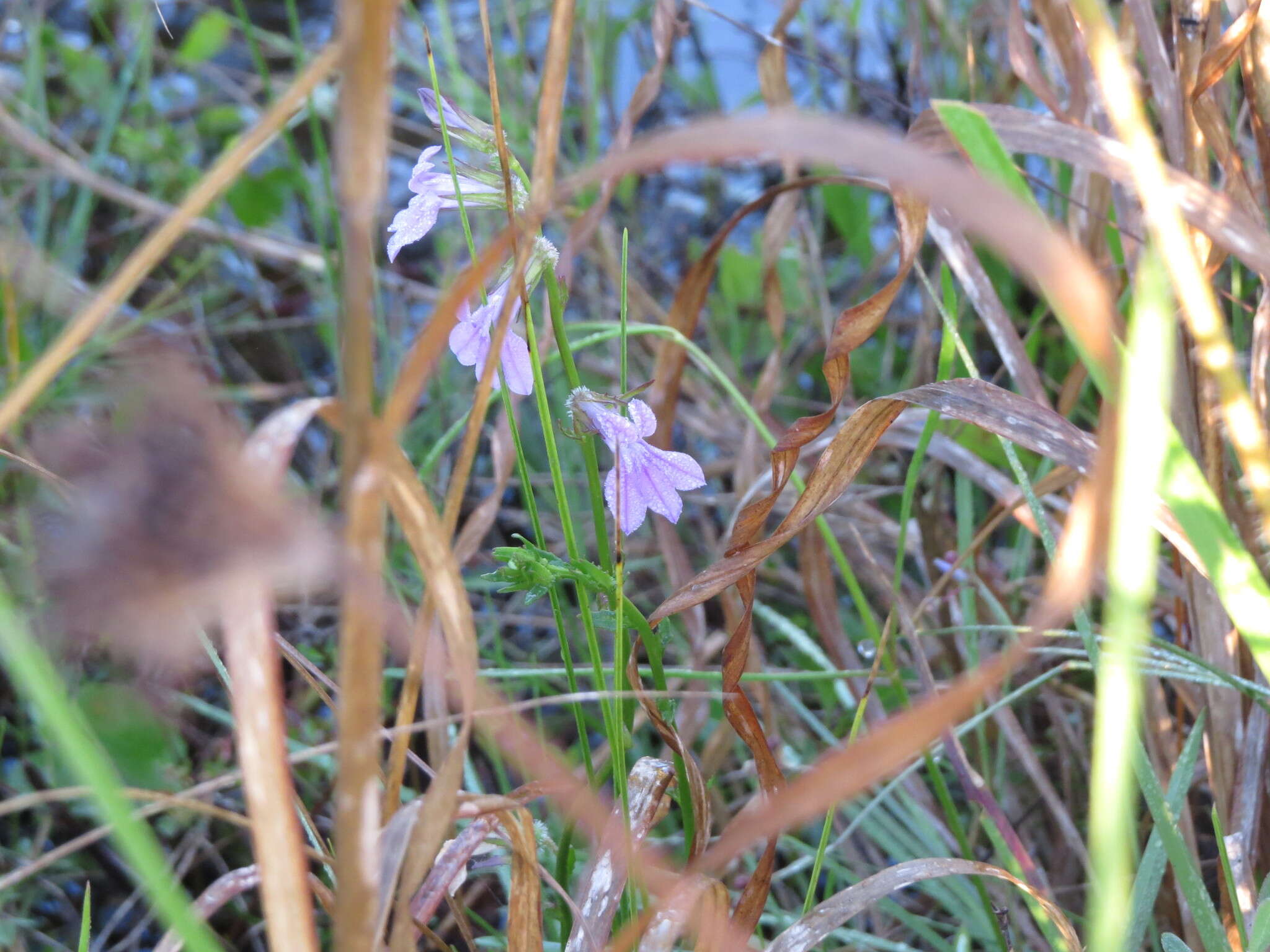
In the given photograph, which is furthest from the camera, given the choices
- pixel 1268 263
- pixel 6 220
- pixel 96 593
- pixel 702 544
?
pixel 6 220

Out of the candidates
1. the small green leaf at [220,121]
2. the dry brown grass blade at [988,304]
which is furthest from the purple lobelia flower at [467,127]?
the small green leaf at [220,121]

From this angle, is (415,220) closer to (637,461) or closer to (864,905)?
(637,461)

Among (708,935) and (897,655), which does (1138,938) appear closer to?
(708,935)

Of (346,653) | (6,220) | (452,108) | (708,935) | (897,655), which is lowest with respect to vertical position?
(897,655)

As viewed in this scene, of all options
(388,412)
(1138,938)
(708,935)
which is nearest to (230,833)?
(708,935)

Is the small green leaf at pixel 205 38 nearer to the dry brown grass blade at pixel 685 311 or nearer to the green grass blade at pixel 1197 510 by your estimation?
the dry brown grass blade at pixel 685 311

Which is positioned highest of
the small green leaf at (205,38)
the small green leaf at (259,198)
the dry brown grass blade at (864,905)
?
the small green leaf at (205,38)

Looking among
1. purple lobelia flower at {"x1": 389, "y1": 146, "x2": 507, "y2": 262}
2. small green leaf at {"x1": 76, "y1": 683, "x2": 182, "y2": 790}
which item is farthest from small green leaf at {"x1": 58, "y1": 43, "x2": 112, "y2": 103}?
purple lobelia flower at {"x1": 389, "y1": 146, "x2": 507, "y2": 262}
